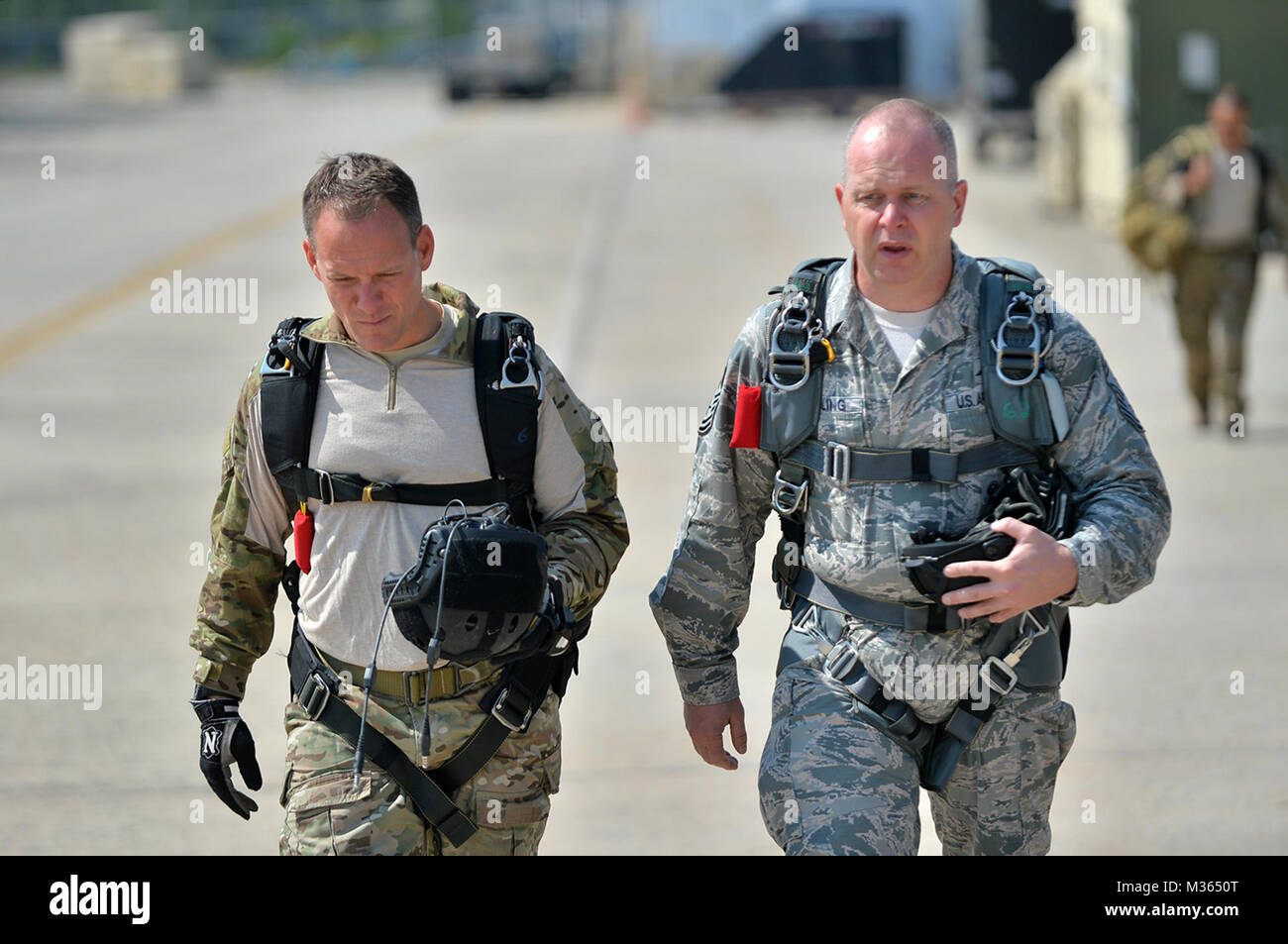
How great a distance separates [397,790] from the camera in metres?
3.67

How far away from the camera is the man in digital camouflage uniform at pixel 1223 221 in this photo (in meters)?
11.4

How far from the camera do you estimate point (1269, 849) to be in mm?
5621

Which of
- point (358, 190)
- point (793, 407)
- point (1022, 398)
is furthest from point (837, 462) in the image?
point (358, 190)

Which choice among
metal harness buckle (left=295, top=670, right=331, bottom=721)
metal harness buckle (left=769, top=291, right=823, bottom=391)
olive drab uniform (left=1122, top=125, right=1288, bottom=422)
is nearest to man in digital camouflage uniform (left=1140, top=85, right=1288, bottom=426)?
olive drab uniform (left=1122, top=125, right=1288, bottom=422)

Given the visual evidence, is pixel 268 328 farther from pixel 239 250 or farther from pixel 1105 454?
pixel 1105 454

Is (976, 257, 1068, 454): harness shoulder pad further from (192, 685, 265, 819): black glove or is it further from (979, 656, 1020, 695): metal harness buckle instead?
(192, 685, 265, 819): black glove

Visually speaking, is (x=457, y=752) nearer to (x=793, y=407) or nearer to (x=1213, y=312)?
(x=793, y=407)

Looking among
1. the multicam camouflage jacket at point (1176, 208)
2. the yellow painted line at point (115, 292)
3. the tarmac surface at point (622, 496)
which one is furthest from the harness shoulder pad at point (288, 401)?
the yellow painted line at point (115, 292)

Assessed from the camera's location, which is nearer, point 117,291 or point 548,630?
point 548,630

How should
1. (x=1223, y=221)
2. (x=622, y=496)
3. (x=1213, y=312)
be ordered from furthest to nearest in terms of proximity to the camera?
(x=1213, y=312), (x=1223, y=221), (x=622, y=496)

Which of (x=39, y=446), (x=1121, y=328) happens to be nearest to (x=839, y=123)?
(x=1121, y=328)

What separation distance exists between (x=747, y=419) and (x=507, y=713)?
79 cm

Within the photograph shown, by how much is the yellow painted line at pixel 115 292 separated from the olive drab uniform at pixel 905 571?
12.7 m
